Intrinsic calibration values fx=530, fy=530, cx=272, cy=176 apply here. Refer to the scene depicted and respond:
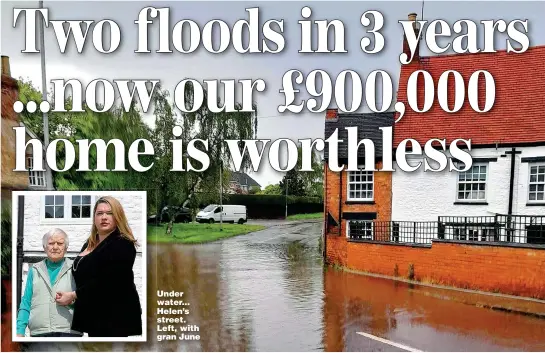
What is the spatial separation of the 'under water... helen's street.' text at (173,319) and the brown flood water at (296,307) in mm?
32

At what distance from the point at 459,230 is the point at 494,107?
49.8 inches

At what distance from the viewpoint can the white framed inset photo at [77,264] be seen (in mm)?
4609

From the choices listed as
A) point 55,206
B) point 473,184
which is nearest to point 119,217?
point 55,206

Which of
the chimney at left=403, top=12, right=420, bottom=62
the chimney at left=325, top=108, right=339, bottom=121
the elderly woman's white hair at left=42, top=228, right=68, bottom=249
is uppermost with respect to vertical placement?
the chimney at left=403, top=12, right=420, bottom=62

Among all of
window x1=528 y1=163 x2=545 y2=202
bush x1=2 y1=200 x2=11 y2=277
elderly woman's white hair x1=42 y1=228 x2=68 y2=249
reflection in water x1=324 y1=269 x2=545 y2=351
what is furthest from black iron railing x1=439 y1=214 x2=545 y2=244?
bush x1=2 y1=200 x2=11 y2=277

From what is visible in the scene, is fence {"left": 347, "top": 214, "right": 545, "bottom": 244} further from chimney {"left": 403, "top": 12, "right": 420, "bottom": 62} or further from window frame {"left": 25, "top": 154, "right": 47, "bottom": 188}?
window frame {"left": 25, "top": 154, "right": 47, "bottom": 188}

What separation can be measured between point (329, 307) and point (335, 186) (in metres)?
1.19

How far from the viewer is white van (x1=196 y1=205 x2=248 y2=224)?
5152 millimetres

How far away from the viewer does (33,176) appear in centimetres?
486

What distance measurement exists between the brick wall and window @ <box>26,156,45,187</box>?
9.29ft

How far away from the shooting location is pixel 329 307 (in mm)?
5219

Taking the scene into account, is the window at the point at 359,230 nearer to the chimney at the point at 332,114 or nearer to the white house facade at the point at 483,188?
the white house facade at the point at 483,188

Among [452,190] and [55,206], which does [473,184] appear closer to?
[452,190]

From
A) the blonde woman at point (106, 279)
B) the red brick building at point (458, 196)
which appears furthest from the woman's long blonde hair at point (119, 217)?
the red brick building at point (458, 196)
